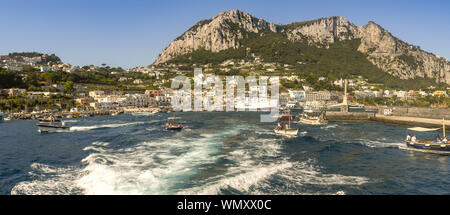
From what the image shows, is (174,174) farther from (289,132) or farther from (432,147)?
(432,147)

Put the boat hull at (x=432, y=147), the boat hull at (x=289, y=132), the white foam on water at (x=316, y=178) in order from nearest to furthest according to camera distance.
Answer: the white foam on water at (x=316, y=178) → the boat hull at (x=432, y=147) → the boat hull at (x=289, y=132)

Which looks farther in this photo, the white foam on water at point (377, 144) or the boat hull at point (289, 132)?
the boat hull at point (289, 132)

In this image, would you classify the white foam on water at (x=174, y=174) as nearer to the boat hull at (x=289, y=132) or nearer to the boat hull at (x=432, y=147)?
the boat hull at (x=289, y=132)

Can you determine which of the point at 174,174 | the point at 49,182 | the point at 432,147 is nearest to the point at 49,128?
the point at 49,182

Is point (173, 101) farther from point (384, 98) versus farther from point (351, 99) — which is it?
point (384, 98)

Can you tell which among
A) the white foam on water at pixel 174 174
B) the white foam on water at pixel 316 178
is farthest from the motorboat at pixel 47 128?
the white foam on water at pixel 316 178

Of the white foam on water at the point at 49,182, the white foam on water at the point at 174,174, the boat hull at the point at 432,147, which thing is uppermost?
the boat hull at the point at 432,147
